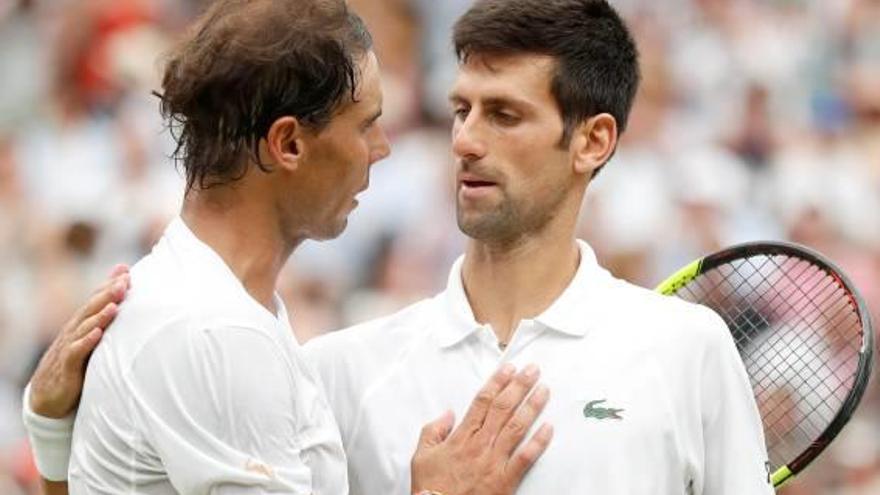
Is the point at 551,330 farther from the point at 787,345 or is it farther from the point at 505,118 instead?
the point at 787,345

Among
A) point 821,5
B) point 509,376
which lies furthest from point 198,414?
point 821,5

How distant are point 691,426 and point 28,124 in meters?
6.86

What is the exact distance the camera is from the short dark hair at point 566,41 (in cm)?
472

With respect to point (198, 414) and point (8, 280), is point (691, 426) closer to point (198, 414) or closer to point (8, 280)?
point (198, 414)

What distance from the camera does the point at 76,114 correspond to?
10.6 m

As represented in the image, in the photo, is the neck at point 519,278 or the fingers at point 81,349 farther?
the neck at point 519,278

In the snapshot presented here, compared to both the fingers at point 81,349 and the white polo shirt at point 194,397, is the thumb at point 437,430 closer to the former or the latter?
the white polo shirt at point 194,397

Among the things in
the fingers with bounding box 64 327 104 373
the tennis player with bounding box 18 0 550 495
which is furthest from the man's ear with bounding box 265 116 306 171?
the fingers with bounding box 64 327 104 373

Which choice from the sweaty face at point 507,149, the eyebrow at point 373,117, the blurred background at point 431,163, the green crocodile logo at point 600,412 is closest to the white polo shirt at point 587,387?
the green crocodile logo at point 600,412

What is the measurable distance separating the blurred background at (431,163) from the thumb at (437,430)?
13.2 feet

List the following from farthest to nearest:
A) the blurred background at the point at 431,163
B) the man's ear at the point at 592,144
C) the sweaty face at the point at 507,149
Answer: the blurred background at the point at 431,163 → the man's ear at the point at 592,144 → the sweaty face at the point at 507,149

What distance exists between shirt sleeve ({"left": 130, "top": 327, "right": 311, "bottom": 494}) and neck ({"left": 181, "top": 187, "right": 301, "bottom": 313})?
0.73 feet

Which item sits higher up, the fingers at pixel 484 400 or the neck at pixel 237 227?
the neck at pixel 237 227

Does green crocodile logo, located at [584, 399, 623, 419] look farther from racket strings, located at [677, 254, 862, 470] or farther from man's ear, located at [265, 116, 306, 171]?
man's ear, located at [265, 116, 306, 171]
